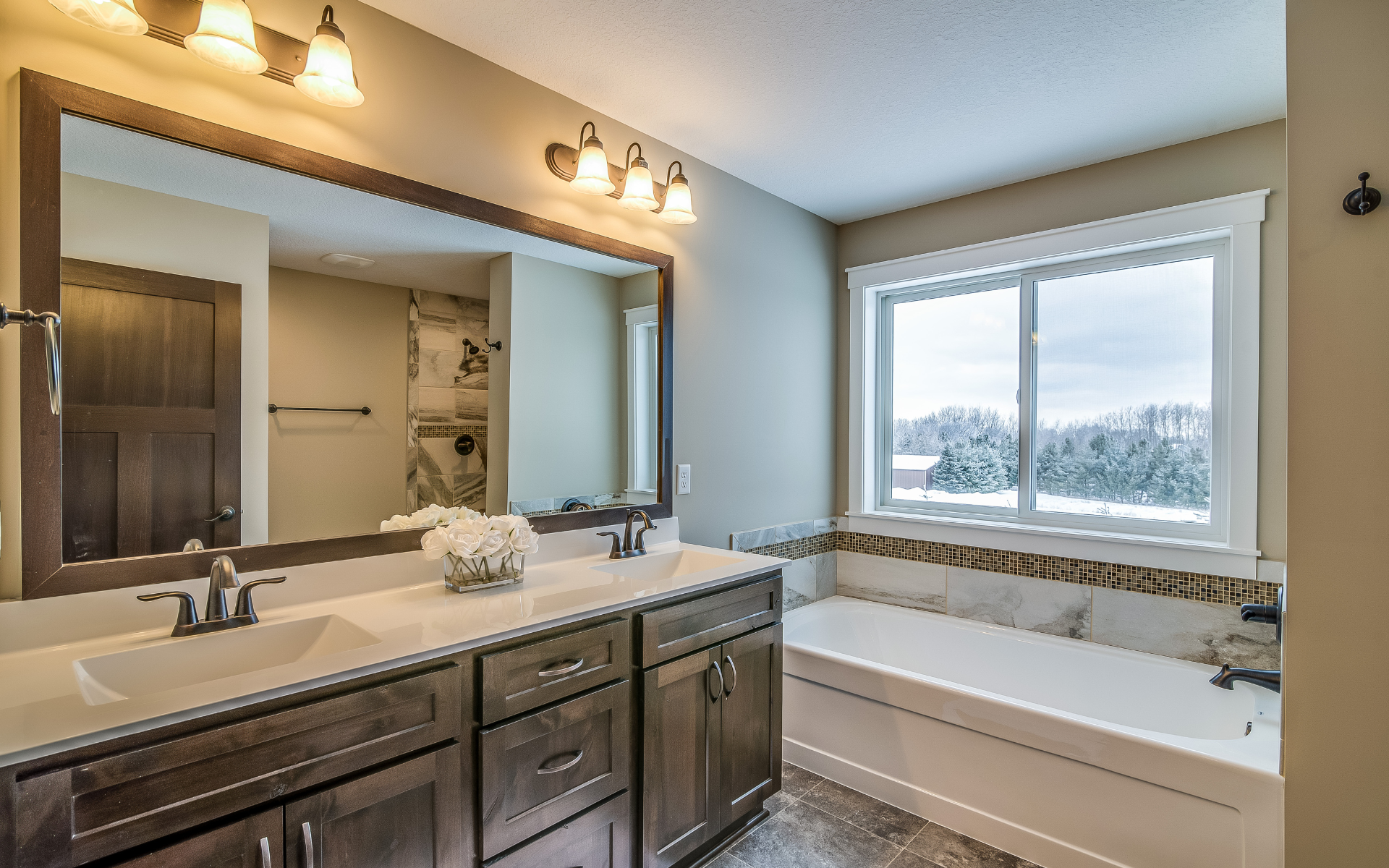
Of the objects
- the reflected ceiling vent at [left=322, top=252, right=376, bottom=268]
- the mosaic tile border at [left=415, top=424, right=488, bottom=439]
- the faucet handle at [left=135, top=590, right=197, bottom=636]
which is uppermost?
the reflected ceiling vent at [left=322, top=252, right=376, bottom=268]

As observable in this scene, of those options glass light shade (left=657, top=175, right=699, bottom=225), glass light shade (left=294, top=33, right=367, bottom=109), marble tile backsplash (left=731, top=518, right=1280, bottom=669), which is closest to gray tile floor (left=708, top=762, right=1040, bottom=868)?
marble tile backsplash (left=731, top=518, right=1280, bottom=669)

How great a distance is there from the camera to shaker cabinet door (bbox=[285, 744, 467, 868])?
1.12m

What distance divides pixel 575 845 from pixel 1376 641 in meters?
1.81

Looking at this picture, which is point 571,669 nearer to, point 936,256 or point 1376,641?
point 1376,641

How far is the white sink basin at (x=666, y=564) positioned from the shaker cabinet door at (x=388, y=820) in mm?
865

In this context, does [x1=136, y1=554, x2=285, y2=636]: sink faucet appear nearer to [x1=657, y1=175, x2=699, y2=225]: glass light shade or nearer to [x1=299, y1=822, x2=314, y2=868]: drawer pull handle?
[x1=299, y1=822, x2=314, y2=868]: drawer pull handle

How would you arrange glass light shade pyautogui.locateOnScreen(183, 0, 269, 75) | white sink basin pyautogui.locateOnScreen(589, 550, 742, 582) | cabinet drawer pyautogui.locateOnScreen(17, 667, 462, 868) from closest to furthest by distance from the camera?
cabinet drawer pyautogui.locateOnScreen(17, 667, 462, 868), glass light shade pyautogui.locateOnScreen(183, 0, 269, 75), white sink basin pyautogui.locateOnScreen(589, 550, 742, 582)

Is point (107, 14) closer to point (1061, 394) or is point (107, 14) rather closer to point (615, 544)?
point (615, 544)

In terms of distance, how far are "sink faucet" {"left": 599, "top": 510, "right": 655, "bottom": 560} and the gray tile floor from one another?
3.29ft

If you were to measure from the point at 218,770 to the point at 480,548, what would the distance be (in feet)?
2.42

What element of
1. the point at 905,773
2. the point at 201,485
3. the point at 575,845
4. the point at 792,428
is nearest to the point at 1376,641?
the point at 905,773

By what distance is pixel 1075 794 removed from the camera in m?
2.00

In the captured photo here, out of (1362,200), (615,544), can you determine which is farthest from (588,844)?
(1362,200)

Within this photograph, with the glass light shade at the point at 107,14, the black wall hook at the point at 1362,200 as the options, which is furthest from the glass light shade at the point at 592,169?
the black wall hook at the point at 1362,200
